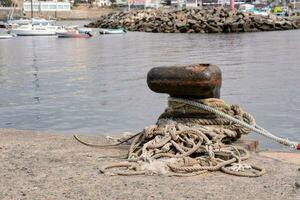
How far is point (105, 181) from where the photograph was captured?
18.4 ft

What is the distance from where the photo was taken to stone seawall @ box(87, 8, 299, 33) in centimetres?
8075

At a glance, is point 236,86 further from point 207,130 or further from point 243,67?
point 207,130

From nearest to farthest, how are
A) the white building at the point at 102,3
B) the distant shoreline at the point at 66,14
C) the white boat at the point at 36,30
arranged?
the white boat at the point at 36,30
the distant shoreline at the point at 66,14
the white building at the point at 102,3

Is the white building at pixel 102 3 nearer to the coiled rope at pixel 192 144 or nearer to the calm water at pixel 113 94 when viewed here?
the calm water at pixel 113 94

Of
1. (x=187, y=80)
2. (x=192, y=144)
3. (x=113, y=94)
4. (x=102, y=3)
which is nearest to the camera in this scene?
(x=192, y=144)

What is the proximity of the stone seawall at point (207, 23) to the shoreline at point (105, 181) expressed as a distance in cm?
7374

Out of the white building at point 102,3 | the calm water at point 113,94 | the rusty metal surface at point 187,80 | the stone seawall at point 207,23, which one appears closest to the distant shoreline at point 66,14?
the white building at point 102,3

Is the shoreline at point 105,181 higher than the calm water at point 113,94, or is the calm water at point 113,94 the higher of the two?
the shoreline at point 105,181

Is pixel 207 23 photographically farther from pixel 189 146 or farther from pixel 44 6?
pixel 189 146

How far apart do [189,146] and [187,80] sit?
2.44 feet

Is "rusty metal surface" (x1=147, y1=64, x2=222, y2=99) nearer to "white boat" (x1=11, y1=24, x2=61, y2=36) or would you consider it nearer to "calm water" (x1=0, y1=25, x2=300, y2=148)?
"calm water" (x1=0, y1=25, x2=300, y2=148)

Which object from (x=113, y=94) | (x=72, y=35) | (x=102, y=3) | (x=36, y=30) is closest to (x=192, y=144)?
(x=113, y=94)

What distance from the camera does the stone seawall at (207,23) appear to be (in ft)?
265

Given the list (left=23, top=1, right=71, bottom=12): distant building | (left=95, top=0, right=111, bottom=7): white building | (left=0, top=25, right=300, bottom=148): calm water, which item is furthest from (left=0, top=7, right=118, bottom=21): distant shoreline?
(left=0, top=25, right=300, bottom=148): calm water
